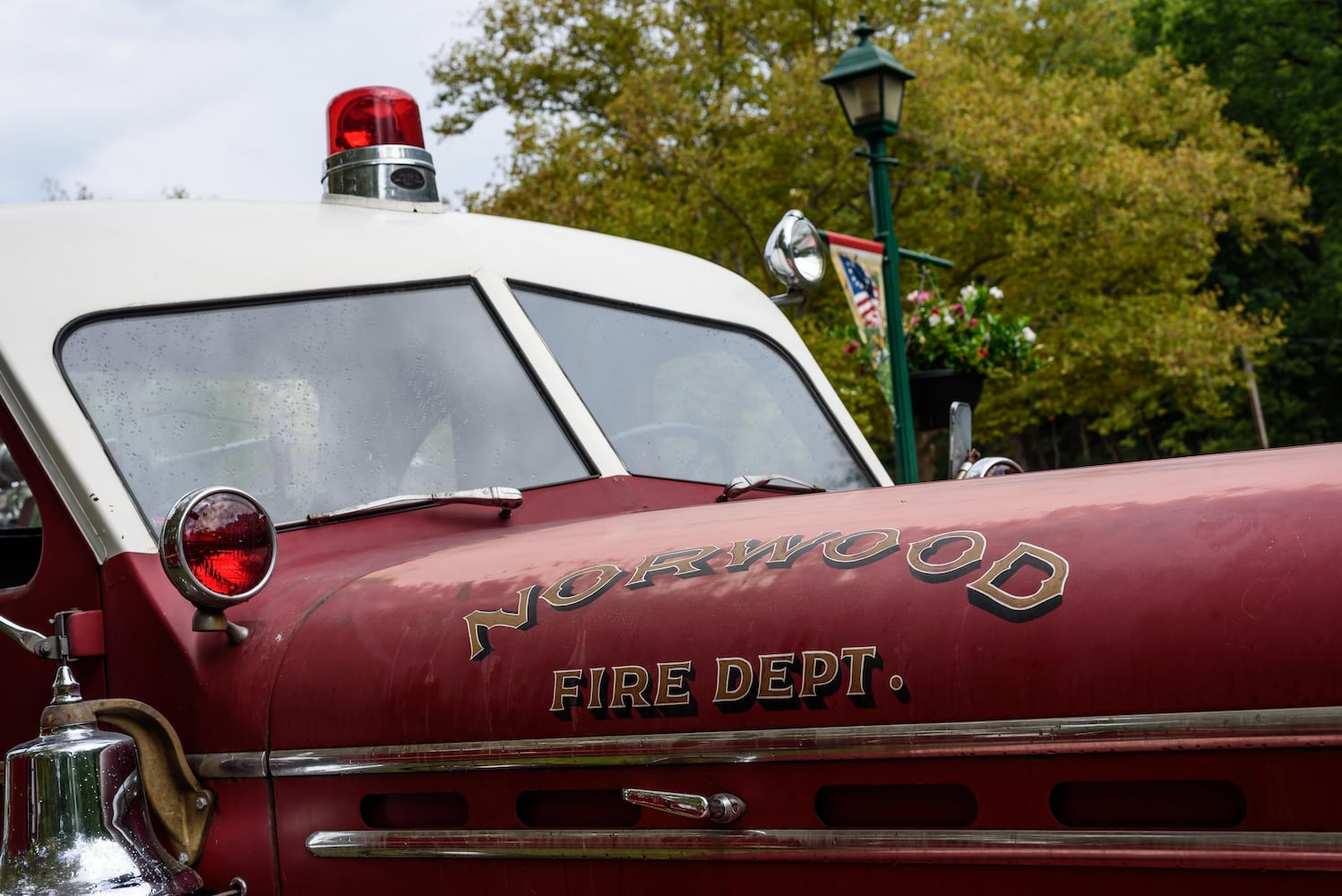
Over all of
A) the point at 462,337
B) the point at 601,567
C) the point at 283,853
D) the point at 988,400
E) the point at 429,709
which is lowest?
the point at 283,853

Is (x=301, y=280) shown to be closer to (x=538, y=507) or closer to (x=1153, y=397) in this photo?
(x=538, y=507)

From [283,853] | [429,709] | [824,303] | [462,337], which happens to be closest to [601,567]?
[429,709]

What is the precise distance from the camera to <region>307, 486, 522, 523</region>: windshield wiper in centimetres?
277

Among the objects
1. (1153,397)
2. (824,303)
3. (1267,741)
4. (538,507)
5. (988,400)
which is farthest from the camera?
(1153,397)

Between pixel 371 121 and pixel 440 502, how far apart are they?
130cm

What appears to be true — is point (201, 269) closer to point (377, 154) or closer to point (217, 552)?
point (377, 154)

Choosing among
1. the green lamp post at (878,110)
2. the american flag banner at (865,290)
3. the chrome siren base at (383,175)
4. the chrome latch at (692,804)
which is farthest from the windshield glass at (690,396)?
the green lamp post at (878,110)

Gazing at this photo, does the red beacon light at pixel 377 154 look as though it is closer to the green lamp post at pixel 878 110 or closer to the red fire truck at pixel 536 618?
the red fire truck at pixel 536 618

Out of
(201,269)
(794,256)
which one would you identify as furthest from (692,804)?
(794,256)

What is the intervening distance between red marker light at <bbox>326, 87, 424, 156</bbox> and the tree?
16.0 m

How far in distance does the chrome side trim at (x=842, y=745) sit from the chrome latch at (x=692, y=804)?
39 millimetres

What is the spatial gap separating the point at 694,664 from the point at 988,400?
80.9 feet

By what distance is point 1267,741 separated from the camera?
147cm

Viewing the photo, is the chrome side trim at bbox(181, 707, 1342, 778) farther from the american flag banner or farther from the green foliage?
the green foliage
